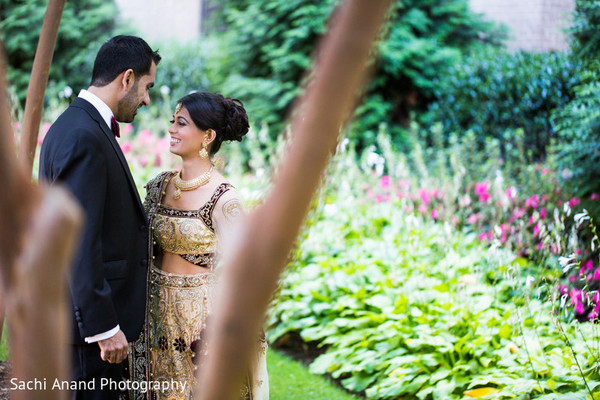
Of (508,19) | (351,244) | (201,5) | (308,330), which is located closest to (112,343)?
(308,330)

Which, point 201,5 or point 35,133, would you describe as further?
point 201,5

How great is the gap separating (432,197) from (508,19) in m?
7.58

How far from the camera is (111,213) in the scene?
2.83 meters

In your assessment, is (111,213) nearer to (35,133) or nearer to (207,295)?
(207,295)

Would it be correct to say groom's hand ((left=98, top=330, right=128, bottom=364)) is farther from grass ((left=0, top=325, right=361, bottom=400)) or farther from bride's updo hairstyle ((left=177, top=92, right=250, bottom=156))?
grass ((left=0, top=325, right=361, bottom=400))

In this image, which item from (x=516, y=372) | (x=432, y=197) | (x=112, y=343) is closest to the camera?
(x=112, y=343)

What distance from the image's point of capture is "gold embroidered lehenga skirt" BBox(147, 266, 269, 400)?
329cm

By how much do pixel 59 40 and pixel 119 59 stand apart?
1319 centimetres

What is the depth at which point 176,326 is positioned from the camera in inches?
130

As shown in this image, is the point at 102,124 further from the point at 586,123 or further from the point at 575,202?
the point at 586,123

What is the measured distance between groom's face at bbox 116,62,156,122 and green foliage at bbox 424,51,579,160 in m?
5.80

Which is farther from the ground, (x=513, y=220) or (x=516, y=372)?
(x=513, y=220)

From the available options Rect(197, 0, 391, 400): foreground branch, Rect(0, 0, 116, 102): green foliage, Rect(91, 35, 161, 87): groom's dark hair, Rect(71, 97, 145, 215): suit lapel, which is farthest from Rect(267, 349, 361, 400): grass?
Rect(0, 0, 116, 102): green foliage

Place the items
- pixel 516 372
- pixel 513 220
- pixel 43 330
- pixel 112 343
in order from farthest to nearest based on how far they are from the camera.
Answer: pixel 513 220 < pixel 516 372 < pixel 112 343 < pixel 43 330
